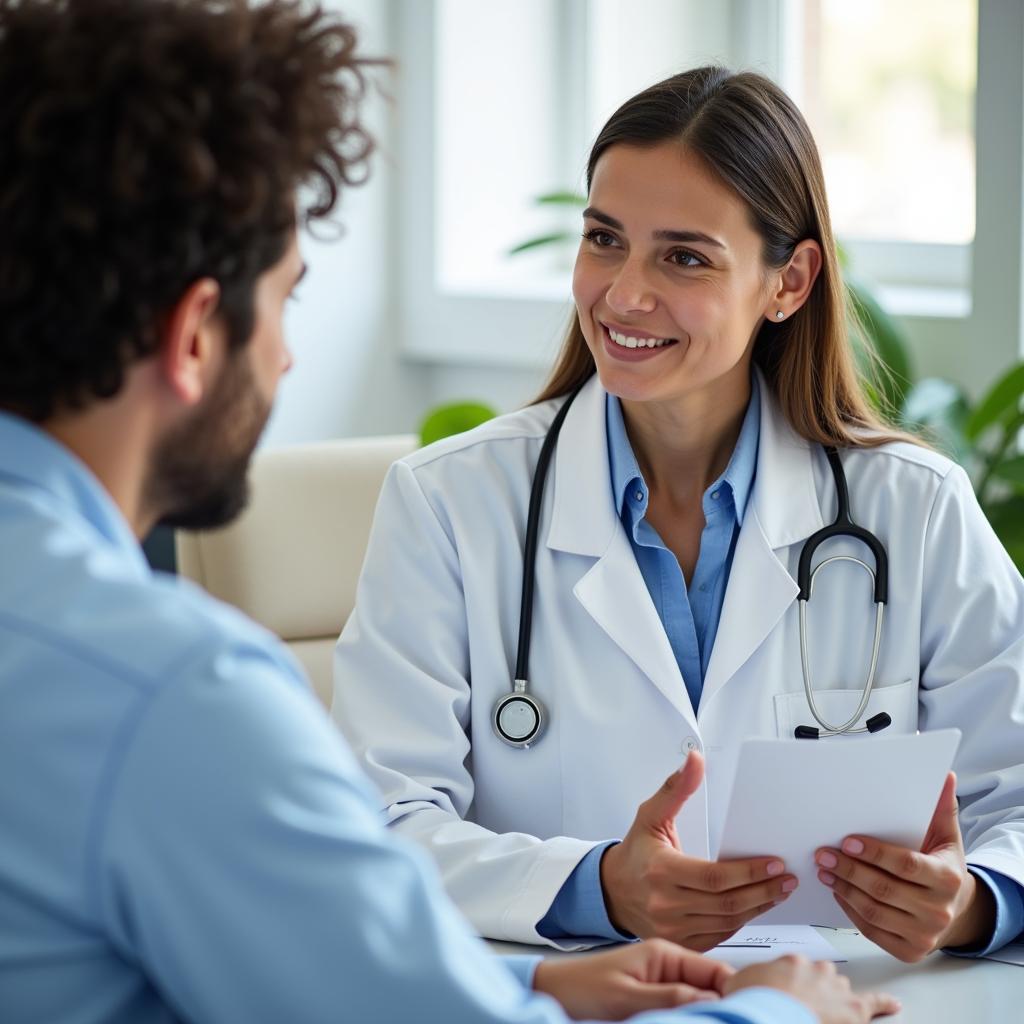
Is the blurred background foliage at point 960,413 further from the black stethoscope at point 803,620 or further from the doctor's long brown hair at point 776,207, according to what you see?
the black stethoscope at point 803,620

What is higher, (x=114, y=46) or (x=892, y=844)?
(x=114, y=46)

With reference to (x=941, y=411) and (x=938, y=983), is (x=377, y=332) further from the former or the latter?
(x=938, y=983)

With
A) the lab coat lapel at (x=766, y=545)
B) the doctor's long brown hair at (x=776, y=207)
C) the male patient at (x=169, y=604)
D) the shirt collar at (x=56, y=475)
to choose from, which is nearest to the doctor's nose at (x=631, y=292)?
the doctor's long brown hair at (x=776, y=207)

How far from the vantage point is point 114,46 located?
0.82m

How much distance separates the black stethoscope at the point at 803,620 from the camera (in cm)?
156

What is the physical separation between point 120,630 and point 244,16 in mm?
392

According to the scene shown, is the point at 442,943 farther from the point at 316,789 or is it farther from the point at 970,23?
the point at 970,23

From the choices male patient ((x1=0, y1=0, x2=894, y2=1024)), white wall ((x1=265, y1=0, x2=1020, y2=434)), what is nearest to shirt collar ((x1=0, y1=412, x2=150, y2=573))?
male patient ((x1=0, y1=0, x2=894, y2=1024))

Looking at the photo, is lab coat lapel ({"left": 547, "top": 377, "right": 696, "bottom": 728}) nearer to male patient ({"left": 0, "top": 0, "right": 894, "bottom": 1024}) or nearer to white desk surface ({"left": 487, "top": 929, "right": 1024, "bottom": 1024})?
white desk surface ({"left": 487, "top": 929, "right": 1024, "bottom": 1024})

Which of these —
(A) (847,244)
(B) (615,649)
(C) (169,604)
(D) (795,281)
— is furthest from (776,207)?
(A) (847,244)

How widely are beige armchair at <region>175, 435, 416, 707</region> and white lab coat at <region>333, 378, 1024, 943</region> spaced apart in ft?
1.26

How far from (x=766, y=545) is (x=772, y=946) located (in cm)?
50

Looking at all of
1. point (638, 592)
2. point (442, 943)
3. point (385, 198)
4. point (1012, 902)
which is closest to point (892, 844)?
point (1012, 902)

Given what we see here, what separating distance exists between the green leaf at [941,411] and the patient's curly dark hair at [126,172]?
1692 millimetres
